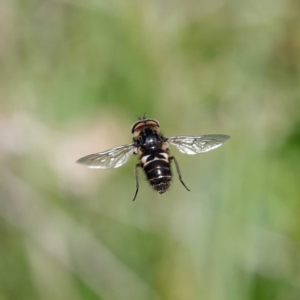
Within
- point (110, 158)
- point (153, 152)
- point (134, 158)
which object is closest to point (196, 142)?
point (153, 152)

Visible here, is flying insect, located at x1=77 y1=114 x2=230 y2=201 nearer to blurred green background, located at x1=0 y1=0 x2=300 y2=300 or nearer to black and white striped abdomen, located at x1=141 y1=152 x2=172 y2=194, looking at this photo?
black and white striped abdomen, located at x1=141 y1=152 x2=172 y2=194

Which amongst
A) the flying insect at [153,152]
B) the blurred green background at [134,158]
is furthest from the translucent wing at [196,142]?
the blurred green background at [134,158]

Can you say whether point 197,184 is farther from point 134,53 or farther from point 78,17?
point 78,17

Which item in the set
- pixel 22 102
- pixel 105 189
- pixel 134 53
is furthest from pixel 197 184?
pixel 22 102

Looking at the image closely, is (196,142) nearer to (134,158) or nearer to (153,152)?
(153,152)

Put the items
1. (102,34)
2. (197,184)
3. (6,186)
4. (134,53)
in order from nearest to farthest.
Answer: (197,184)
(6,186)
(134,53)
(102,34)
